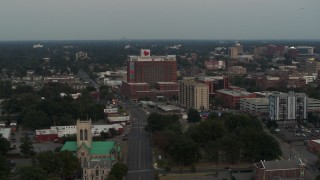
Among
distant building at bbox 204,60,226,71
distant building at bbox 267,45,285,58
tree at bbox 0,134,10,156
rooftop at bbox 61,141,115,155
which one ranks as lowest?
tree at bbox 0,134,10,156

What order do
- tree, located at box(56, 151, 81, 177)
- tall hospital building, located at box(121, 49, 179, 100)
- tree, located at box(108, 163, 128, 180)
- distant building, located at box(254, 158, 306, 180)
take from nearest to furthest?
tree, located at box(108, 163, 128, 180)
distant building, located at box(254, 158, 306, 180)
tree, located at box(56, 151, 81, 177)
tall hospital building, located at box(121, 49, 179, 100)

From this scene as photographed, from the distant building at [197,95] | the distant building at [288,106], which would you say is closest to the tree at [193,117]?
the distant building at [288,106]

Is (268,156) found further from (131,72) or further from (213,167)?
(131,72)

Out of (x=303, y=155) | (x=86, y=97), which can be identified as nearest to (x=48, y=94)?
(x=86, y=97)

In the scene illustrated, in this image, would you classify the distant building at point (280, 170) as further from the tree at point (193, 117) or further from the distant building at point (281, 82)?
the distant building at point (281, 82)

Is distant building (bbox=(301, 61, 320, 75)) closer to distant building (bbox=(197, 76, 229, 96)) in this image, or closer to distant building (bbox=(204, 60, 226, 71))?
distant building (bbox=(204, 60, 226, 71))

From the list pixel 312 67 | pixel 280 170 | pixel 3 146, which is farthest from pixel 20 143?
pixel 312 67

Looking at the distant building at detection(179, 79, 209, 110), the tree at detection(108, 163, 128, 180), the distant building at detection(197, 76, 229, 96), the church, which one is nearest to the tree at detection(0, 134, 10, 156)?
the church
